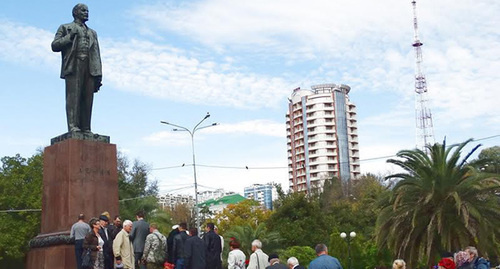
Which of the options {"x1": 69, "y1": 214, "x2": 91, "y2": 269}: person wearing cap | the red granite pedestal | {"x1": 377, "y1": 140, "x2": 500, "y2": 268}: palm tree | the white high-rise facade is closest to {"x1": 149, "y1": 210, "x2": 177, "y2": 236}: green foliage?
{"x1": 377, "y1": 140, "x2": 500, "y2": 268}: palm tree

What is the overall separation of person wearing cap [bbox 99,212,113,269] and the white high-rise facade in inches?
3678

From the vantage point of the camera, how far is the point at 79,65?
1270 cm

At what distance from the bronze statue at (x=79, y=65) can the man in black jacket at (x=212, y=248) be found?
10.9ft

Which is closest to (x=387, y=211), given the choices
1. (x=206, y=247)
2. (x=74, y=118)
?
(x=206, y=247)

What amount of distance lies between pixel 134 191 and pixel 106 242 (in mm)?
33864

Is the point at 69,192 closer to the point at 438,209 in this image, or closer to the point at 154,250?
the point at 154,250

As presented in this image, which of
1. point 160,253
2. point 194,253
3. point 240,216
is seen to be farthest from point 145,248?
point 240,216

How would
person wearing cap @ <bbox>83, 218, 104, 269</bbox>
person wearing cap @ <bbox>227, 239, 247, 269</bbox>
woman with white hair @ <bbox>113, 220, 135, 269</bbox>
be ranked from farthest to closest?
person wearing cap @ <bbox>227, 239, 247, 269</bbox> < woman with white hair @ <bbox>113, 220, 135, 269</bbox> < person wearing cap @ <bbox>83, 218, 104, 269</bbox>

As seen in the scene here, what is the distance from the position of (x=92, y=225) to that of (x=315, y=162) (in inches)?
3861

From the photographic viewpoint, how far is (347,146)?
109 meters

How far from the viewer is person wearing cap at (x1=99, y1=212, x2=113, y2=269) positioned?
10.6 meters

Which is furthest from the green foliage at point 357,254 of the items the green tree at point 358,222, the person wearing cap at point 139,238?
the person wearing cap at point 139,238

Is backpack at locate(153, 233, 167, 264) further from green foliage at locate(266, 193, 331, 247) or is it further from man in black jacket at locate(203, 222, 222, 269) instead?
green foliage at locate(266, 193, 331, 247)

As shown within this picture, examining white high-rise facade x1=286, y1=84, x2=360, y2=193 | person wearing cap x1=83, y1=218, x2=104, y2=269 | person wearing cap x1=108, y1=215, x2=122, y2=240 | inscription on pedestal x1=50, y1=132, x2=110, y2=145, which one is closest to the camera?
person wearing cap x1=83, y1=218, x2=104, y2=269
